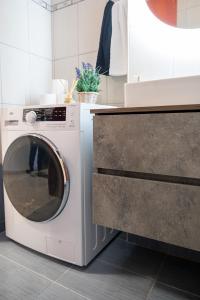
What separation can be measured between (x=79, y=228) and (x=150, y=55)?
109cm

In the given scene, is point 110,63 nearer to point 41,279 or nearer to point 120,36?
point 120,36

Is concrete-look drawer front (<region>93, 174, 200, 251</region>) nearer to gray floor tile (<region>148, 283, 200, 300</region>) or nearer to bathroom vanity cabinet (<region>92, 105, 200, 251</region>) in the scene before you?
bathroom vanity cabinet (<region>92, 105, 200, 251</region>)

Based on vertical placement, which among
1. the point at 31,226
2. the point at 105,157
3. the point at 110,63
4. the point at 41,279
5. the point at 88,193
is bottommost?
the point at 41,279

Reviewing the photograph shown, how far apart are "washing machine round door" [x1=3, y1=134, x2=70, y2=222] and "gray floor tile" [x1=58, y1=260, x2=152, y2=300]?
313 millimetres

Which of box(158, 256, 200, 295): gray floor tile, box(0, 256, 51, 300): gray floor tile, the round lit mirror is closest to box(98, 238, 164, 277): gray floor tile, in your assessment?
box(158, 256, 200, 295): gray floor tile

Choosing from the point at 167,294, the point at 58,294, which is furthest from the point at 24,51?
the point at 167,294

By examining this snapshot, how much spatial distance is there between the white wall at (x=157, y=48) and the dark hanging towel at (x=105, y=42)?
0.17 m

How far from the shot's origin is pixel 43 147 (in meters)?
1.08

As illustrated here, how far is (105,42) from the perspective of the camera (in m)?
1.50

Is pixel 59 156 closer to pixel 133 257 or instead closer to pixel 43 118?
pixel 43 118

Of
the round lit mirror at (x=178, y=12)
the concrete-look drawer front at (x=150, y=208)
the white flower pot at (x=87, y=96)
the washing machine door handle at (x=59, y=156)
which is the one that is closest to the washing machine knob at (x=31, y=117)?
the washing machine door handle at (x=59, y=156)

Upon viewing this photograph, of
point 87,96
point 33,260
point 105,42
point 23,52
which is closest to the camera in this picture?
point 33,260

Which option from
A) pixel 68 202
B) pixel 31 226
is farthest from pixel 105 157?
pixel 31 226

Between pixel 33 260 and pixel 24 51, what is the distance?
1.42m
